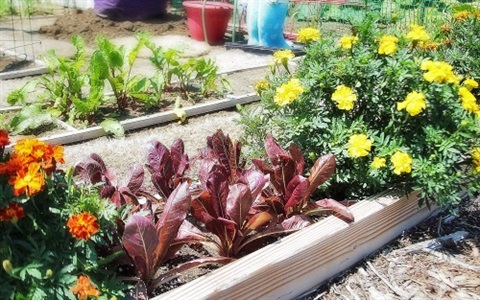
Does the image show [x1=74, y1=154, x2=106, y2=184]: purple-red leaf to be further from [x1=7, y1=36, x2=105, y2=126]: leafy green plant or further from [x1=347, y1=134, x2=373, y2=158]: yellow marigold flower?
[x1=7, y1=36, x2=105, y2=126]: leafy green plant

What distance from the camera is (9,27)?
9484 mm

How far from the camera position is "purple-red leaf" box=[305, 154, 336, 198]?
270cm

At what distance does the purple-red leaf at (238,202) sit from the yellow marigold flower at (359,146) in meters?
0.60

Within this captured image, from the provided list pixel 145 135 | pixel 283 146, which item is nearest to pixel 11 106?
pixel 145 135

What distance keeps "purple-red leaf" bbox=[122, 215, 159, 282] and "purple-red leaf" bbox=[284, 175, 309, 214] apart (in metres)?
0.79

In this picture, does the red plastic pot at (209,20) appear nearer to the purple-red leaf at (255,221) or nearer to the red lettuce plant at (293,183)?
the red lettuce plant at (293,183)

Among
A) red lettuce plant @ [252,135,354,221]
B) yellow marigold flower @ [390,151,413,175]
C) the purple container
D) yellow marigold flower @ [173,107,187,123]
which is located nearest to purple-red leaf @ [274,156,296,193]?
red lettuce plant @ [252,135,354,221]

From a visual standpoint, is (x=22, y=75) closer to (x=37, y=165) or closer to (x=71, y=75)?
(x=71, y=75)

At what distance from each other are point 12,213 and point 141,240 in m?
0.49

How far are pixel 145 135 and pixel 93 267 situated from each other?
2936 millimetres

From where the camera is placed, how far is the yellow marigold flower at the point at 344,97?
2770 millimetres

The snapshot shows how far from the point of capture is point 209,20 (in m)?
8.77

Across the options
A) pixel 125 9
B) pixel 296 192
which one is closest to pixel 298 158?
pixel 296 192

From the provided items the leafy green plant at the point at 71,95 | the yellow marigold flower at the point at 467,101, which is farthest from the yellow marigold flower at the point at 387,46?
the leafy green plant at the point at 71,95
